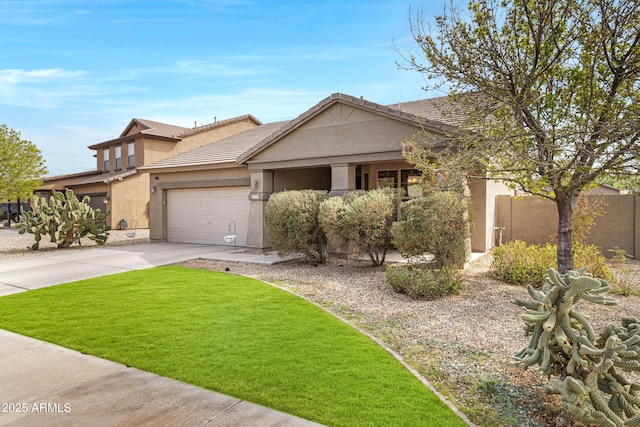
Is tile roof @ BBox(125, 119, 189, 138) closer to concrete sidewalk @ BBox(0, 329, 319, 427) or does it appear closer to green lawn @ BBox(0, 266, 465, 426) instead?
green lawn @ BBox(0, 266, 465, 426)

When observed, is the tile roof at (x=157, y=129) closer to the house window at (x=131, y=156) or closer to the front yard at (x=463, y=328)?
the house window at (x=131, y=156)

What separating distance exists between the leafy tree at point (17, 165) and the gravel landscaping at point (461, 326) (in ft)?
77.4

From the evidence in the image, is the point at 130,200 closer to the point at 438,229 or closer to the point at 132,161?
the point at 132,161

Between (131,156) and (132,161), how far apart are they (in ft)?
1.36

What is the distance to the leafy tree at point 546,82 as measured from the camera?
687cm

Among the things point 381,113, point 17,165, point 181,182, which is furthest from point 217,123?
point 381,113

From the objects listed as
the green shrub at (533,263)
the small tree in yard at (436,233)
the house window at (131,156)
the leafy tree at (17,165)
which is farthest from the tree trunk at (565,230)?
the leafy tree at (17,165)

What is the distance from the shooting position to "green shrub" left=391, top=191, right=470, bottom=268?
841cm

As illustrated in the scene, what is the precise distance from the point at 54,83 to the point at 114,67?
3652mm

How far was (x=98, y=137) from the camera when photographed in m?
32.0

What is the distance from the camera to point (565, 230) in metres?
8.20

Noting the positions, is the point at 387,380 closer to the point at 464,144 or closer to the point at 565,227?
the point at 464,144

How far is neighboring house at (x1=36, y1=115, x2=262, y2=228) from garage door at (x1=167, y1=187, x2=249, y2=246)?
886cm

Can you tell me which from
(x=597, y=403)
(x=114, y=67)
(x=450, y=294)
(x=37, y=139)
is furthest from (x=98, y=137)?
(x=597, y=403)
